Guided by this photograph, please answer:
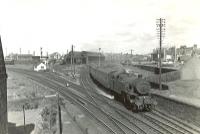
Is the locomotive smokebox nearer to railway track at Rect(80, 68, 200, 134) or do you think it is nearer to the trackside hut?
railway track at Rect(80, 68, 200, 134)

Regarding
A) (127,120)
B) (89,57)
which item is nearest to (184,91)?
(127,120)

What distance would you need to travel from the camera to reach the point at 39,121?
27.2m

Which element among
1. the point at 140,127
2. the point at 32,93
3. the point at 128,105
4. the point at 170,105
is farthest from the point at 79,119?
the point at 32,93

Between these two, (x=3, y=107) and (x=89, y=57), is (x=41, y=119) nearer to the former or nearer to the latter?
(x=3, y=107)

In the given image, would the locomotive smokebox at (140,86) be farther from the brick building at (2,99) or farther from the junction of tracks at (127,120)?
the brick building at (2,99)

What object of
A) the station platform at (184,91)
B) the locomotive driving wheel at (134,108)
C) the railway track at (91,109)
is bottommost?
the railway track at (91,109)

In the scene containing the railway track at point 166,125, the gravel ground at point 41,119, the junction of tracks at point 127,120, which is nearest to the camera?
the railway track at point 166,125

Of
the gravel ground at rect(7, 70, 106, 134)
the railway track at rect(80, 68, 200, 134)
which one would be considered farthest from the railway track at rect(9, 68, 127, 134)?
the railway track at rect(80, 68, 200, 134)

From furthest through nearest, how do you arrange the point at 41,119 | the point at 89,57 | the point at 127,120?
the point at 89,57, the point at 41,119, the point at 127,120

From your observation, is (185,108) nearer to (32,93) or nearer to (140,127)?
(140,127)

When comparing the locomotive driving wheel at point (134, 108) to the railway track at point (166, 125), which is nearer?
the railway track at point (166, 125)

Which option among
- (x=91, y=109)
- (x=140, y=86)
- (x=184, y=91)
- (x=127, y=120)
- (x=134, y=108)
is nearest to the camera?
(x=127, y=120)

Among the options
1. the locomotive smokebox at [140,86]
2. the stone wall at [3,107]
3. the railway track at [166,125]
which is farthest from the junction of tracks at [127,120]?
the stone wall at [3,107]

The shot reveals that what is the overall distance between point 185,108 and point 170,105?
8.34 ft
